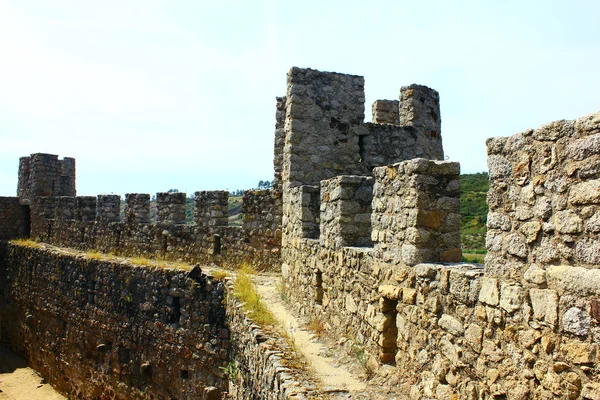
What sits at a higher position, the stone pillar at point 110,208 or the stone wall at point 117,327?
the stone pillar at point 110,208

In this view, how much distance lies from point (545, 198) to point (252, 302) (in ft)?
17.5

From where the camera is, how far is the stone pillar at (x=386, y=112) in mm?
10883

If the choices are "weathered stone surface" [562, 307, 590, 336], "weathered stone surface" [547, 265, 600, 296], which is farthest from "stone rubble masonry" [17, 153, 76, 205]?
"weathered stone surface" [562, 307, 590, 336]

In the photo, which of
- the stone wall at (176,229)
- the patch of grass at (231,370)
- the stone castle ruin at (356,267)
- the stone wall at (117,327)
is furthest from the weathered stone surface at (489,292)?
the stone wall at (176,229)

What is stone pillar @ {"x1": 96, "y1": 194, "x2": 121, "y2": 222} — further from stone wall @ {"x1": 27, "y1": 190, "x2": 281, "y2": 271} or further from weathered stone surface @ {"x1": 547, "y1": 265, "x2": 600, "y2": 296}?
weathered stone surface @ {"x1": 547, "y1": 265, "x2": 600, "y2": 296}

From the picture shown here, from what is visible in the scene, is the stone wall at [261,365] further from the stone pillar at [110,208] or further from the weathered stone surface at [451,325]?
the stone pillar at [110,208]

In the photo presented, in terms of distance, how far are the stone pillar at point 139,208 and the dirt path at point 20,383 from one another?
473 centimetres

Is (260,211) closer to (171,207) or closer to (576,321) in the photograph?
(171,207)

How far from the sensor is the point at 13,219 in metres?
18.9

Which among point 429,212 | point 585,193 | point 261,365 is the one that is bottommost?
point 261,365

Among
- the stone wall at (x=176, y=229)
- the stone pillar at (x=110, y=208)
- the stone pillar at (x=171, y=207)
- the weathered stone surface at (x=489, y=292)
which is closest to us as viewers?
the weathered stone surface at (x=489, y=292)

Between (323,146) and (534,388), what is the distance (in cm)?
670

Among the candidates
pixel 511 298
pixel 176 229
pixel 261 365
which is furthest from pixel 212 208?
pixel 511 298

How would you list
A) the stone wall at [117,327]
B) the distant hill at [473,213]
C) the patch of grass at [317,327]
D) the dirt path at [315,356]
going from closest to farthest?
1. the dirt path at [315,356]
2. the patch of grass at [317,327]
3. the stone wall at [117,327]
4. the distant hill at [473,213]
